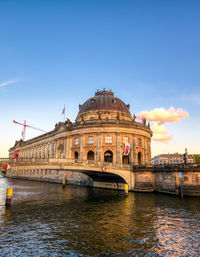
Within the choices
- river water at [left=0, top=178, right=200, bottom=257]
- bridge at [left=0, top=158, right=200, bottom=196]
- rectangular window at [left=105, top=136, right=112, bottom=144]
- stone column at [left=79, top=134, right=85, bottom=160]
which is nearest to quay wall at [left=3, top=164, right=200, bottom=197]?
bridge at [left=0, top=158, right=200, bottom=196]

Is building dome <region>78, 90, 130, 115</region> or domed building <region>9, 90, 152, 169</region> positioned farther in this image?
building dome <region>78, 90, 130, 115</region>

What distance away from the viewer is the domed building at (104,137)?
55344 millimetres

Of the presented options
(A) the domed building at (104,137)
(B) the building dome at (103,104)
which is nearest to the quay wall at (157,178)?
(A) the domed building at (104,137)

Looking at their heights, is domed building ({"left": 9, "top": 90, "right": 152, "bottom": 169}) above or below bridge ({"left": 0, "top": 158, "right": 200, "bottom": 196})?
above

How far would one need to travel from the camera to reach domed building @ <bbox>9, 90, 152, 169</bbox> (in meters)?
55.3

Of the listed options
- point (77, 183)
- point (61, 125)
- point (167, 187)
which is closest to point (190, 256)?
point (167, 187)

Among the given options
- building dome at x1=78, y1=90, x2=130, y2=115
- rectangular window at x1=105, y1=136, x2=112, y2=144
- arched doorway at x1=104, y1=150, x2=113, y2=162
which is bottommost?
arched doorway at x1=104, y1=150, x2=113, y2=162

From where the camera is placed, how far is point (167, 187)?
4091 cm

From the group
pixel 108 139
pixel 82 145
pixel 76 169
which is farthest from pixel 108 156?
pixel 76 169

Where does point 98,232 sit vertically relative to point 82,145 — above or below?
below

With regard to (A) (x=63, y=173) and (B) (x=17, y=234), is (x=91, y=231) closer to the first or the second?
(B) (x=17, y=234)

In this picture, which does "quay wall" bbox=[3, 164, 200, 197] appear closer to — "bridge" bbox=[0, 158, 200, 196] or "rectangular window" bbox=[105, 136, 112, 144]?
"bridge" bbox=[0, 158, 200, 196]

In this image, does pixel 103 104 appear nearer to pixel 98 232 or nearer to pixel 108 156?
pixel 108 156

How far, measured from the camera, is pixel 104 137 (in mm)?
56156
